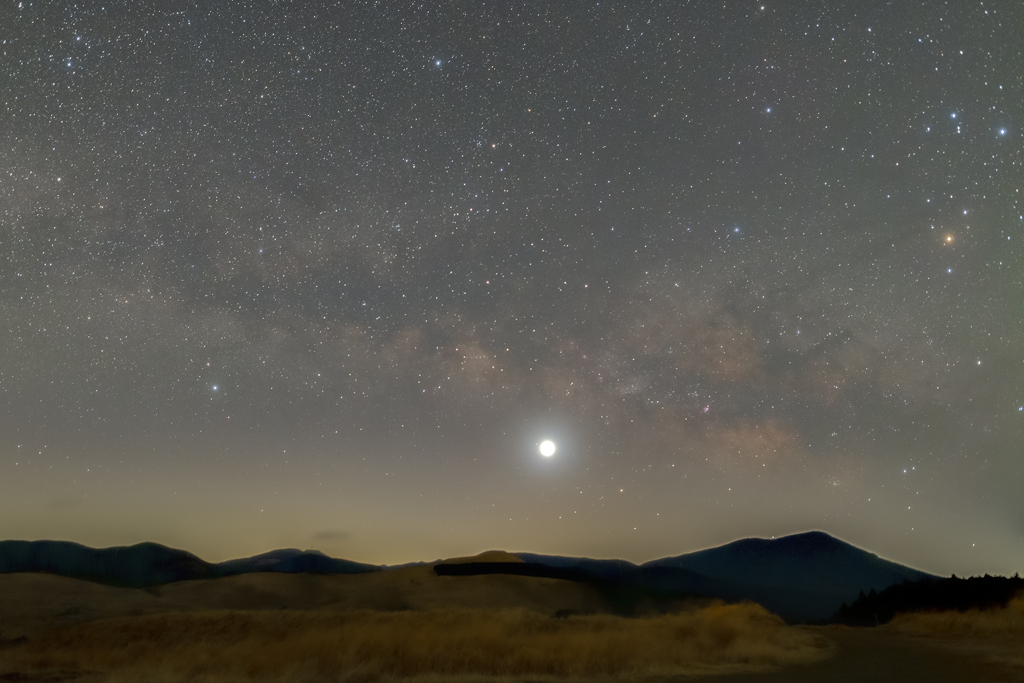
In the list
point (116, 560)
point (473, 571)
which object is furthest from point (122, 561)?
point (473, 571)

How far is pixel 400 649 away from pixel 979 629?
74.0 ft

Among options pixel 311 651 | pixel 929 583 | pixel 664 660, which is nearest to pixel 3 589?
pixel 311 651

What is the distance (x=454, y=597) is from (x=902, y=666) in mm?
35007

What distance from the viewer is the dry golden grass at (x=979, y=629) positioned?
17406 mm

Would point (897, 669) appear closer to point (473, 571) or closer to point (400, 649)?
point (400, 649)

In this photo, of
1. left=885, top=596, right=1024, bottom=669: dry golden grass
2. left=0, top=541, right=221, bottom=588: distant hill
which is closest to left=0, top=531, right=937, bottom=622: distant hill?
left=0, top=541, right=221, bottom=588: distant hill

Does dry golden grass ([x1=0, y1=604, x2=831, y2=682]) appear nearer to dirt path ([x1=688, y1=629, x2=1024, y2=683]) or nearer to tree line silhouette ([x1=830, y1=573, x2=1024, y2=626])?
dirt path ([x1=688, y1=629, x2=1024, y2=683])

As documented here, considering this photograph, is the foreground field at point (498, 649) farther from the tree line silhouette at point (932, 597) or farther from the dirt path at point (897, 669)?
the tree line silhouette at point (932, 597)

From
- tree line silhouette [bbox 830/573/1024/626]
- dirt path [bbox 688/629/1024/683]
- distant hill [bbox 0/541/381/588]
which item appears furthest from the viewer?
distant hill [bbox 0/541/381/588]

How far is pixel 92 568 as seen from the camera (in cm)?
11044

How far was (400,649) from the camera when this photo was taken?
15.1 metres

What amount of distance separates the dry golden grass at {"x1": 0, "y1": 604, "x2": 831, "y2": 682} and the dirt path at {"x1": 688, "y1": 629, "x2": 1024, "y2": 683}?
112 centimetres

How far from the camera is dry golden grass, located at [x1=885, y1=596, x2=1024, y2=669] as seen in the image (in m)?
17.4

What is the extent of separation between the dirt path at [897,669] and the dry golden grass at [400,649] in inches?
44.1
